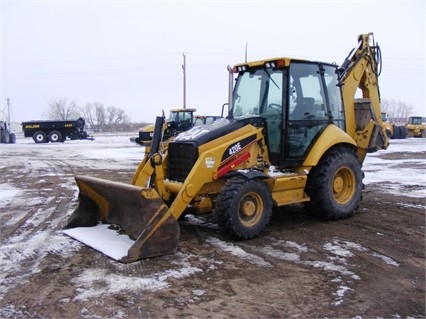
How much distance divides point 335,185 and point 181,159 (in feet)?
8.81

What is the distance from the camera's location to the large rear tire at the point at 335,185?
6.90m

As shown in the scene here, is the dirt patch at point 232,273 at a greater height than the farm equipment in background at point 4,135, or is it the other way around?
the farm equipment in background at point 4,135

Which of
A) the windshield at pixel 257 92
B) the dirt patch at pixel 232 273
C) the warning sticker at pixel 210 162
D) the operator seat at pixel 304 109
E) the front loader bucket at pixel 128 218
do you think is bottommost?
the dirt patch at pixel 232 273

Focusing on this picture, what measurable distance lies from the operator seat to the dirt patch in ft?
5.59

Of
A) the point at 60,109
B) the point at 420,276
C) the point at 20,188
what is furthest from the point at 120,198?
the point at 60,109

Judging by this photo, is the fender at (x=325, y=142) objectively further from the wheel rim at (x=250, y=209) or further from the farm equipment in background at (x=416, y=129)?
the farm equipment in background at (x=416, y=129)

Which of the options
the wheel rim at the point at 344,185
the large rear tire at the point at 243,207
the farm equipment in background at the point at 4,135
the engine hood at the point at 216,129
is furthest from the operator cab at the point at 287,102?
the farm equipment in background at the point at 4,135

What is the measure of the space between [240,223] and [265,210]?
0.47 m

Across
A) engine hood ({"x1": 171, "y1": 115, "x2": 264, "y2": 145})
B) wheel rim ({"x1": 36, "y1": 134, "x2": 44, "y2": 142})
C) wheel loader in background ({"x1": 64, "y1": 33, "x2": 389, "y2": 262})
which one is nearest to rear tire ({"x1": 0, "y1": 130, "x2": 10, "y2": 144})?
wheel rim ({"x1": 36, "y1": 134, "x2": 44, "y2": 142})

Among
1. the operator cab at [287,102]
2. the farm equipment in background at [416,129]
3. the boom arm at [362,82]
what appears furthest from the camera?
the farm equipment in background at [416,129]

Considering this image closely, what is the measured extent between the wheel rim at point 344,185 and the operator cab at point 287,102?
0.80m

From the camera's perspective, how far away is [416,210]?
7.86 m

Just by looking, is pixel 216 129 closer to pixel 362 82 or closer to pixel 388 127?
pixel 362 82

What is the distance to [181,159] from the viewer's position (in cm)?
630
